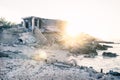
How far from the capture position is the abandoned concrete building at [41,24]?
136 ft

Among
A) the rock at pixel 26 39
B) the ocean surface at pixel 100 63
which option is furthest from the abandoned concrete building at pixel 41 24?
the ocean surface at pixel 100 63

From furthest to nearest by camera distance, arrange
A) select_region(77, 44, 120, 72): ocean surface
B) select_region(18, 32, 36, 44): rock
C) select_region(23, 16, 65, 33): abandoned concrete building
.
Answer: select_region(23, 16, 65, 33): abandoned concrete building, select_region(18, 32, 36, 44): rock, select_region(77, 44, 120, 72): ocean surface

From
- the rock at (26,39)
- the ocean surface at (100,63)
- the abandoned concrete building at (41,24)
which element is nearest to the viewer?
the ocean surface at (100,63)

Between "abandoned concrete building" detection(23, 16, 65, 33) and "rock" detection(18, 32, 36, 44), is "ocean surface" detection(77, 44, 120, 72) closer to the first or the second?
"rock" detection(18, 32, 36, 44)

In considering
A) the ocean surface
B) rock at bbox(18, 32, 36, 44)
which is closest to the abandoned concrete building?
rock at bbox(18, 32, 36, 44)

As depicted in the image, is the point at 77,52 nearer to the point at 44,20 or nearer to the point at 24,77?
the point at 44,20

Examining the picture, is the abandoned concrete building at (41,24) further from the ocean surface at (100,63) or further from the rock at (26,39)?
the ocean surface at (100,63)

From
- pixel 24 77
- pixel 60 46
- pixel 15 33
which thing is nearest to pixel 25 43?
pixel 15 33

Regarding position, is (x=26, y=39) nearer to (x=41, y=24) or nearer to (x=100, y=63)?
(x=41, y=24)

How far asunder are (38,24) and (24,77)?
3053 centimetres

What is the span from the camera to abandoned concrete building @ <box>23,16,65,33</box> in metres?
41.3

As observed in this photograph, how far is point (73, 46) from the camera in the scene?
117ft

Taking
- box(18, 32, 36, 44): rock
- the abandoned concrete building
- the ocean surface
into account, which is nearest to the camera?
the ocean surface

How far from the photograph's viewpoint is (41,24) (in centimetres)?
4297
